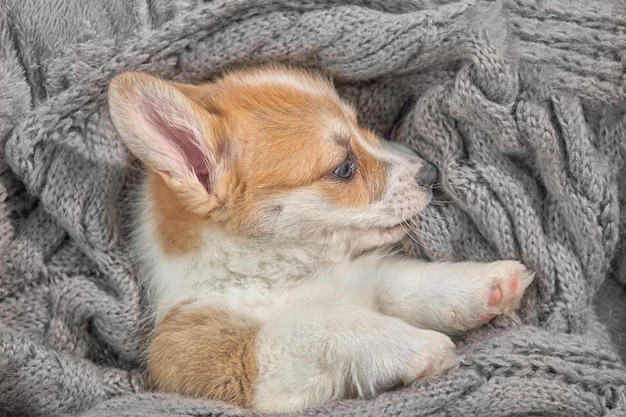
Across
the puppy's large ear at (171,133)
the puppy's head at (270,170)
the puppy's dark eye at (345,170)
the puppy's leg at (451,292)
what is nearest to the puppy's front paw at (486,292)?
the puppy's leg at (451,292)

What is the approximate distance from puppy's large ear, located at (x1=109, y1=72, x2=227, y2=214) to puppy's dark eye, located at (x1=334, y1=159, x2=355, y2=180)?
0.29 m

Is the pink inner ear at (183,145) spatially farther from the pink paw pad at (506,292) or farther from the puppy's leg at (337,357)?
the pink paw pad at (506,292)

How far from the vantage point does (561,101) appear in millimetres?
1792

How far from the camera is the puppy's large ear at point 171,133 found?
169 cm

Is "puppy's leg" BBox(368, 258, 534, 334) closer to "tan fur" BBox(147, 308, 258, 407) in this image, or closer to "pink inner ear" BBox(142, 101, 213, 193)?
"tan fur" BBox(147, 308, 258, 407)

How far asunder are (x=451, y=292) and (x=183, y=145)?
0.75 metres

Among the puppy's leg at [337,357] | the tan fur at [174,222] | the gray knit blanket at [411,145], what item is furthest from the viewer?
the tan fur at [174,222]

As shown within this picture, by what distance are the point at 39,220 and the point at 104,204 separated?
20 centimetres

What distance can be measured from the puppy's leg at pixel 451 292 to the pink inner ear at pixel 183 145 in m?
0.53

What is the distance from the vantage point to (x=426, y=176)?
187 centimetres

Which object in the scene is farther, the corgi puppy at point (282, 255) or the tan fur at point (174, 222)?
the tan fur at point (174, 222)

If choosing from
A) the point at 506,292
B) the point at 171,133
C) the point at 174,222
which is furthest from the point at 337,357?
the point at 171,133

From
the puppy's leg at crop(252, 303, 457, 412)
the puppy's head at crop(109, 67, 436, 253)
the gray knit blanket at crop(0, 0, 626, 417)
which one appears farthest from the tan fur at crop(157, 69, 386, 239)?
the puppy's leg at crop(252, 303, 457, 412)

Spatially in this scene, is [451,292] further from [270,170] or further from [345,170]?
[270,170]
